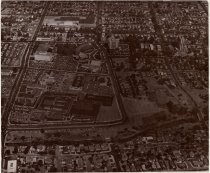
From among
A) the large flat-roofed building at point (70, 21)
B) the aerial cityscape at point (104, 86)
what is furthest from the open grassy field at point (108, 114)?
the large flat-roofed building at point (70, 21)

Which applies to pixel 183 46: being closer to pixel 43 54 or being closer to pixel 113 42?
pixel 113 42

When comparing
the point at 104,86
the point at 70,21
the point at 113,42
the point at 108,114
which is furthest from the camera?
the point at 70,21

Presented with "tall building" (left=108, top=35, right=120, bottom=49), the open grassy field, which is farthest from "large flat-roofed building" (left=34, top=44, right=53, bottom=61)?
the open grassy field

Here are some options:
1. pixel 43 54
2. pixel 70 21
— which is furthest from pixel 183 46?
pixel 43 54

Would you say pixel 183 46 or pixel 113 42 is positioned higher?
pixel 113 42

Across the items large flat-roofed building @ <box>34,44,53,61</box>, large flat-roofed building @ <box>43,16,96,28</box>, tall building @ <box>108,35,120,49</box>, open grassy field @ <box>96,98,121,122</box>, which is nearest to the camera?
open grassy field @ <box>96,98,121,122</box>

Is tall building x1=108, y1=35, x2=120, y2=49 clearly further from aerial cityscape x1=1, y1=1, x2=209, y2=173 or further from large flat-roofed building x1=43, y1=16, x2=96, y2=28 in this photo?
large flat-roofed building x1=43, y1=16, x2=96, y2=28

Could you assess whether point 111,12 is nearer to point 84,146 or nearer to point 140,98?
point 140,98

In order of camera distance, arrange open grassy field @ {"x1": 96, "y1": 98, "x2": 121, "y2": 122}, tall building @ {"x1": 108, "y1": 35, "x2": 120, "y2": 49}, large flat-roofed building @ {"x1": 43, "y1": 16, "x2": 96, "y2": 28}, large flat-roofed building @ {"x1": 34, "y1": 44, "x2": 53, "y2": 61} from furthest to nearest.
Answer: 1. large flat-roofed building @ {"x1": 43, "y1": 16, "x2": 96, "y2": 28}
2. tall building @ {"x1": 108, "y1": 35, "x2": 120, "y2": 49}
3. large flat-roofed building @ {"x1": 34, "y1": 44, "x2": 53, "y2": 61}
4. open grassy field @ {"x1": 96, "y1": 98, "x2": 121, "y2": 122}

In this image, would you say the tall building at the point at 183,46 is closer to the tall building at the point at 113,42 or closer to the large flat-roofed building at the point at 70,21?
the tall building at the point at 113,42
